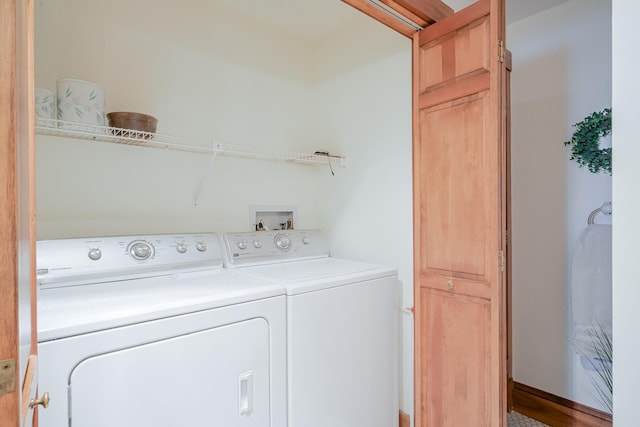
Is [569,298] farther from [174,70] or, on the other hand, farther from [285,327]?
[174,70]

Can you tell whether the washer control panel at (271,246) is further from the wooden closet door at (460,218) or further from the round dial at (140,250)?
the wooden closet door at (460,218)

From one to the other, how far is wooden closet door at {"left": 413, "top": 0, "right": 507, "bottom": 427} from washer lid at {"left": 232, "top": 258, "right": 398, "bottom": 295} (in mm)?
255

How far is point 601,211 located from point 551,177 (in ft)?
1.11

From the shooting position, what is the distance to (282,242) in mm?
2012

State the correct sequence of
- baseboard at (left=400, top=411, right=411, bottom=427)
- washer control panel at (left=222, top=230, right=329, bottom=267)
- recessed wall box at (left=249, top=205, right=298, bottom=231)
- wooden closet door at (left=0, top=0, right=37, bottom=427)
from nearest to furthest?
wooden closet door at (left=0, top=0, right=37, bottom=427) → washer control panel at (left=222, top=230, right=329, bottom=267) → baseboard at (left=400, top=411, right=411, bottom=427) → recessed wall box at (left=249, top=205, right=298, bottom=231)

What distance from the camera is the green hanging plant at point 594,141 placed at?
1.81m

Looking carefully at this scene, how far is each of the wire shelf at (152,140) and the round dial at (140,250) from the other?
18.1 inches

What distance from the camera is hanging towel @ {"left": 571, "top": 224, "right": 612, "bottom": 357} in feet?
6.04

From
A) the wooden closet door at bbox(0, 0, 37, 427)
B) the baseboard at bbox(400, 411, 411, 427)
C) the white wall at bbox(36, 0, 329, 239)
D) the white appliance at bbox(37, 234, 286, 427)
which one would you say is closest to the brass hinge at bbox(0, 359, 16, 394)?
the wooden closet door at bbox(0, 0, 37, 427)

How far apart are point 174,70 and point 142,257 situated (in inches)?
40.0

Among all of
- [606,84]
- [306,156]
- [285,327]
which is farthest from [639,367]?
[306,156]

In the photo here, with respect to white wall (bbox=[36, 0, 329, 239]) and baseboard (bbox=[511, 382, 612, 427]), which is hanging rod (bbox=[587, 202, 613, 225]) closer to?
baseboard (bbox=[511, 382, 612, 427])

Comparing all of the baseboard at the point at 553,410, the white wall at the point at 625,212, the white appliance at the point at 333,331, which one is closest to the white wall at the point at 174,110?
the white appliance at the point at 333,331

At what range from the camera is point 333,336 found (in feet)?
5.02
